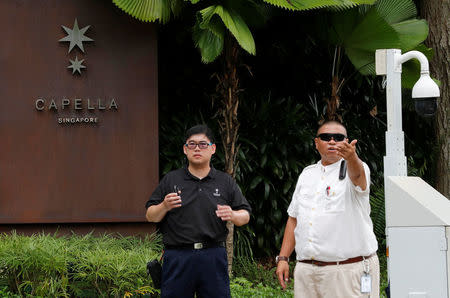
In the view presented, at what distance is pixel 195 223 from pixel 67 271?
1.79m

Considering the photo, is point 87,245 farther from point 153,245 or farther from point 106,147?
point 106,147

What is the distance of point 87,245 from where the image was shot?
281 inches

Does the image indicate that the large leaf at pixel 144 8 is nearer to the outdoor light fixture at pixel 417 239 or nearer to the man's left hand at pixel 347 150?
the man's left hand at pixel 347 150

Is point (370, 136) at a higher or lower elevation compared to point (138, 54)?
lower

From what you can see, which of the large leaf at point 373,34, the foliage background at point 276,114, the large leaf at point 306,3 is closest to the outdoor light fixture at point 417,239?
the large leaf at point 306,3

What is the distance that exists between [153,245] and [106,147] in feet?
4.76

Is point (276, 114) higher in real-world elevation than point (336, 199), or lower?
higher

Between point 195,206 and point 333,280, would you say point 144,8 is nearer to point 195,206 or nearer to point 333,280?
point 195,206

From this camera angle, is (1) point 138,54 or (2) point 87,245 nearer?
(2) point 87,245

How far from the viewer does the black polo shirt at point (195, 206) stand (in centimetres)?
525

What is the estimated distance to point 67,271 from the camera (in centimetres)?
643

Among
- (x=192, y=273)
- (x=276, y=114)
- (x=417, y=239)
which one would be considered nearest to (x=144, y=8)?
(x=276, y=114)

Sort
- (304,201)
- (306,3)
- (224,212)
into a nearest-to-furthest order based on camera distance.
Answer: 1. (304,201)
2. (224,212)
3. (306,3)

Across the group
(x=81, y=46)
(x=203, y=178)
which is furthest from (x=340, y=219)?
(x=81, y=46)
